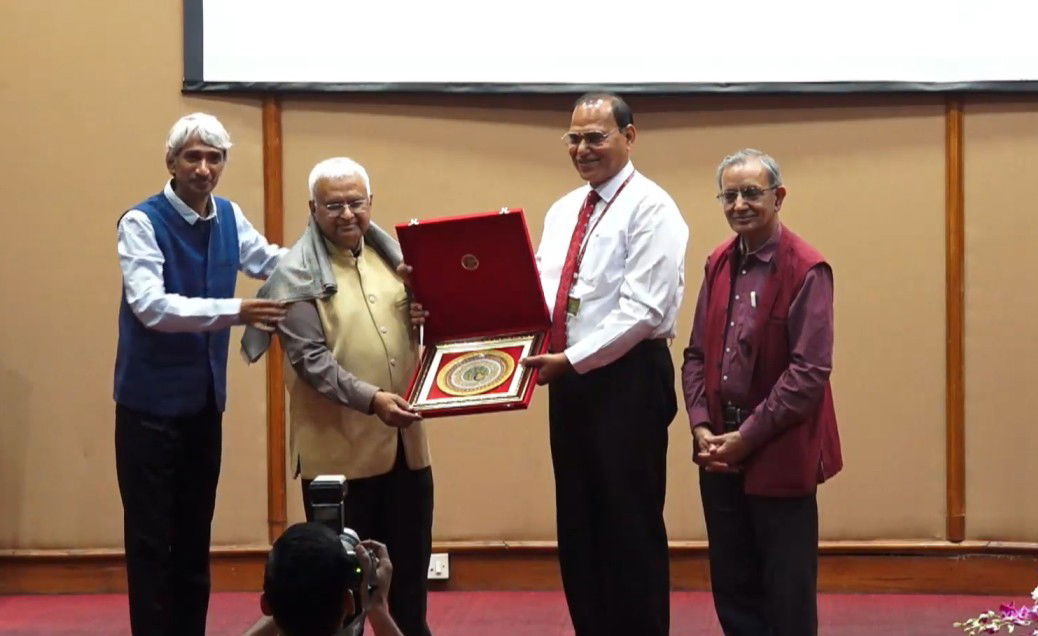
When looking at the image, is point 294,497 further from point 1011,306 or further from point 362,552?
point 362,552

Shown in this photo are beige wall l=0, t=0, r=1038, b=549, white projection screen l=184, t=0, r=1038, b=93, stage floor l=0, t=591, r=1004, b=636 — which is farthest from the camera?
beige wall l=0, t=0, r=1038, b=549

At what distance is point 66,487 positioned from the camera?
5.19 metres

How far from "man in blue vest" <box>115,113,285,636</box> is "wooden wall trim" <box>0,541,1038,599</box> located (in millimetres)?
1210

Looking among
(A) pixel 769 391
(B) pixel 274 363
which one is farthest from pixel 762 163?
(B) pixel 274 363

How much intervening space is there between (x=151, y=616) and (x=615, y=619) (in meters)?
1.15

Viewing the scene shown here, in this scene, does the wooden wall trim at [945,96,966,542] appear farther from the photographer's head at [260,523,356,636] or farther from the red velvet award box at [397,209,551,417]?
the photographer's head at [260,523,356,636]

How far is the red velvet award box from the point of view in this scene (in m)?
3.61

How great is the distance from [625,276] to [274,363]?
174 centimetres

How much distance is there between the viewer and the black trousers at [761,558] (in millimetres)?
3559

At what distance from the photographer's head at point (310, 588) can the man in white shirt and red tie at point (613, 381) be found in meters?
1.68

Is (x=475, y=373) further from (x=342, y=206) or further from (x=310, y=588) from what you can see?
(x=310, y=588)

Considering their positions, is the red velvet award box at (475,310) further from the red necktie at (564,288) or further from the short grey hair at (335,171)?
the short grey hair at (335,171)

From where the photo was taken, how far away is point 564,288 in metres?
3.83

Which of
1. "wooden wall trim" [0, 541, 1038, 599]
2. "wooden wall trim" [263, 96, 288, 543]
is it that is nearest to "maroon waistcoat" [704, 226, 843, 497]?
"wooden wall trim" [0, 541, 1038, 599]
